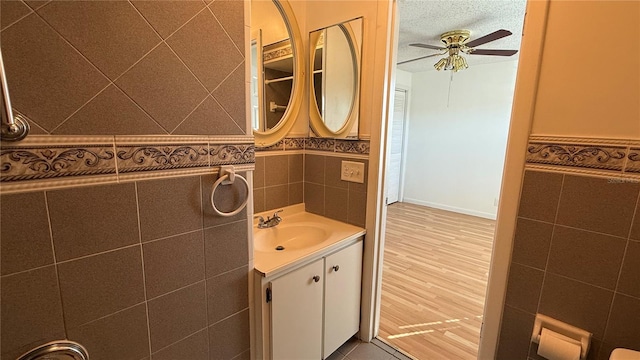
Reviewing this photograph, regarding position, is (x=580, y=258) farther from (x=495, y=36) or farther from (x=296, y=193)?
(x=495, y=36)

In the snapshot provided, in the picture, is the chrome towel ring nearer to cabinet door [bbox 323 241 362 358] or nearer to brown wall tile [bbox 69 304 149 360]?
brown wall tile [bbox 69 304 149 360]

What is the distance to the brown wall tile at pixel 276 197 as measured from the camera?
1.78 m

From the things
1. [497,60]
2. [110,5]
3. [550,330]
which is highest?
[497,60]

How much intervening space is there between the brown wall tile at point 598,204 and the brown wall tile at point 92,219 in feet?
5.08

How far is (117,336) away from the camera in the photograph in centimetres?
88

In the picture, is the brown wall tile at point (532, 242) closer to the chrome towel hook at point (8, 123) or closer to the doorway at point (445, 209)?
the doorway at point (445, 209)

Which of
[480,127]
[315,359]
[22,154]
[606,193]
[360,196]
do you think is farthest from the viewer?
[480,127]

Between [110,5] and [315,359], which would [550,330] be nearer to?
[315,359]

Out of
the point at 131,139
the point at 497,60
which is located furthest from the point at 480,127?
the point at 131,139

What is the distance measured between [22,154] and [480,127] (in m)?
4.76

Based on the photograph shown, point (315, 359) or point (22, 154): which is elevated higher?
point (22, 154)

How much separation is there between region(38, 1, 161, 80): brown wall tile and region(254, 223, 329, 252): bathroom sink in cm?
104

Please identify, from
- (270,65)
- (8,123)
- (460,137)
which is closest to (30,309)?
(8,123)

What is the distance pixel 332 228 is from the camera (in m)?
1.71
